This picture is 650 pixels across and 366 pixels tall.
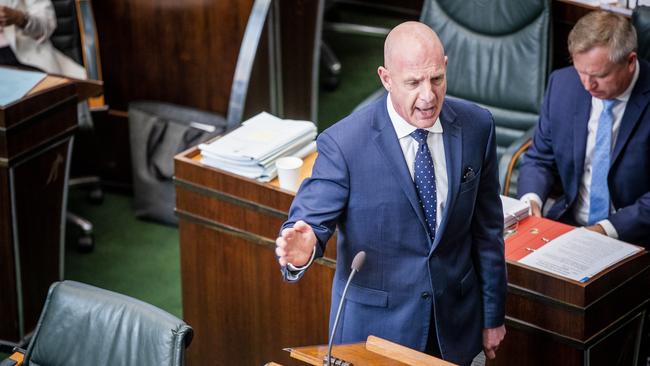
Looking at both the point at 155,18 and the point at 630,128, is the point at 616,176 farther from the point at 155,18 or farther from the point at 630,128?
the point at 155,18

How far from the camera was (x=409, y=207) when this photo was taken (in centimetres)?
234

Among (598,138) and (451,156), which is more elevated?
(451,156)

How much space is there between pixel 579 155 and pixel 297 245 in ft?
4.83

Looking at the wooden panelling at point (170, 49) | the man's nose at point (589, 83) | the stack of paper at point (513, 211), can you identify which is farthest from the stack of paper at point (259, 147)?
the wooden panelling at point (170, 49)

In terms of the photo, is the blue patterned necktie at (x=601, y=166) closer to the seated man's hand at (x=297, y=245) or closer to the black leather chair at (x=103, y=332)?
the seated man's hand at (x=297, y=245)

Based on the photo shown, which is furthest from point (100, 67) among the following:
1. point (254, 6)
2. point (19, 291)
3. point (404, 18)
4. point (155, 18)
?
point (404, 18)

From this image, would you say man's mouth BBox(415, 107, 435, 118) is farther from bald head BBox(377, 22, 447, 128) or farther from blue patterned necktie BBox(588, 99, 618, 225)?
blue patterned necktie BBox(588, 99, 618, 225)

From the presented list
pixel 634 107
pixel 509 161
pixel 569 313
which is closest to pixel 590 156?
pixel 634 107

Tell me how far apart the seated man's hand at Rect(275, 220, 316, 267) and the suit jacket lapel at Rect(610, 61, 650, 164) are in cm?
142

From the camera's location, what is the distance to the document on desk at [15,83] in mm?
3582

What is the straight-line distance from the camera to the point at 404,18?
665 cm

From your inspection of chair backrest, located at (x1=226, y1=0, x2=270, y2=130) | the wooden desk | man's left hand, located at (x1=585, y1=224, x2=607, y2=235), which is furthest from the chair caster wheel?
man's left hand, located at (x1=585, y1=224, x2=607, y2=235)

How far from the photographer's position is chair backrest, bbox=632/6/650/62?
356cm

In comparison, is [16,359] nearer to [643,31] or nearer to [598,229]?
[598,229]
